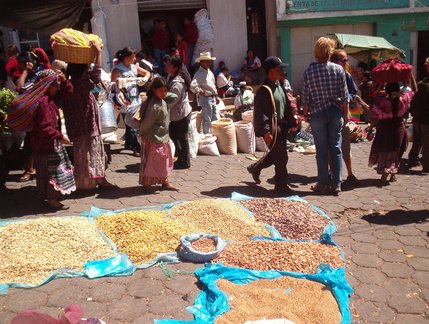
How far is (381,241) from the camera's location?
437 centimetres

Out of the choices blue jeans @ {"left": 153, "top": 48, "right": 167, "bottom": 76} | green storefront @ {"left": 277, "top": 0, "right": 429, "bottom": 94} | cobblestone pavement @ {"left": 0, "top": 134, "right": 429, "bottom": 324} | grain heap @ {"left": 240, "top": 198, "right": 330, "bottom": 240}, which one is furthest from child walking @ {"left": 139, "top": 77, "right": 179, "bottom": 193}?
green storefront @ {"left": 277, "top": 0, "right": 429, "bottom": 94}

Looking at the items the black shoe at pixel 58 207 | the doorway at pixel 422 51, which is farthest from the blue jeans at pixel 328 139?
the doorway at pixel 422 51

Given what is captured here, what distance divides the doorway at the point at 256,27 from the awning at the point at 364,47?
3.49 meters

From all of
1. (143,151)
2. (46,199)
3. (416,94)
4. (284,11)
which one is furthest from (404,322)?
(284,11)

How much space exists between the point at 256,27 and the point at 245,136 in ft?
23.8

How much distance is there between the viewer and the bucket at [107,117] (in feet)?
20.9

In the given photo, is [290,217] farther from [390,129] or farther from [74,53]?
[74,53]

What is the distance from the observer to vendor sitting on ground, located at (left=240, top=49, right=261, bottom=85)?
531 inches

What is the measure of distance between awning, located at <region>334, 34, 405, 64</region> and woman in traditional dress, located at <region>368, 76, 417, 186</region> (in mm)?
5250

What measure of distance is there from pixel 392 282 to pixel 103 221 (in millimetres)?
A: 2885

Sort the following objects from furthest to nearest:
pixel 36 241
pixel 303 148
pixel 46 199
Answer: pixel 303 148 → pixel 46 199 → pixel 36 241

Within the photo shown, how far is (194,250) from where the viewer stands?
3.89m

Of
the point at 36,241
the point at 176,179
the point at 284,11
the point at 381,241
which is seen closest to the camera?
the point at 36,241

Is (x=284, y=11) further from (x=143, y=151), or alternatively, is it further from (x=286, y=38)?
(x=143, y=151)
